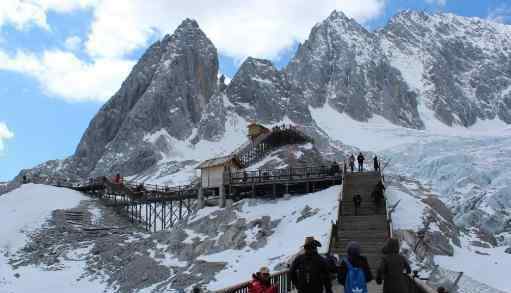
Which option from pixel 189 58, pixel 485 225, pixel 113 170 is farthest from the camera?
pixel 189 58

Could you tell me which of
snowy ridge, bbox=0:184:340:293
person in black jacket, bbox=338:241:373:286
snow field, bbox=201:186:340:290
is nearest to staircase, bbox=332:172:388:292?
snow field, bbox=201:186:340:290

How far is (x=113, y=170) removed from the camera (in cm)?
13962

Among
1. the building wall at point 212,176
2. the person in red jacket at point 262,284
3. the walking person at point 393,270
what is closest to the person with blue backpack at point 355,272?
the walking person at point 393,270

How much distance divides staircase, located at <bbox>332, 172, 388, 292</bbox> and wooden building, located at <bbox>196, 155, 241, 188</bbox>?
48.7ft

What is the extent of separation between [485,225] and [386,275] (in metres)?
49.1

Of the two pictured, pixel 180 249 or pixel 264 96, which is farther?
pixel 264 96

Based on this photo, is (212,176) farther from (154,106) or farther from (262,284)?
(154,106)

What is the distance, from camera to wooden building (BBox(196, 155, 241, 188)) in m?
46.7

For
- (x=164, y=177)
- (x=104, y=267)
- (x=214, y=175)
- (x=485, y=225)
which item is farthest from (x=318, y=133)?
(x=104, y=267)

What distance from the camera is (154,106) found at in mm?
157500

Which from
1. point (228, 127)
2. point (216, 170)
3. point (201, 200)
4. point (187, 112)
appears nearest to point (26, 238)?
point (201, 200)

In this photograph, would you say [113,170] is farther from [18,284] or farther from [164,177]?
[18,284]

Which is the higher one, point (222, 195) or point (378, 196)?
point (378, 196)

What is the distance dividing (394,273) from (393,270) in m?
0.06
